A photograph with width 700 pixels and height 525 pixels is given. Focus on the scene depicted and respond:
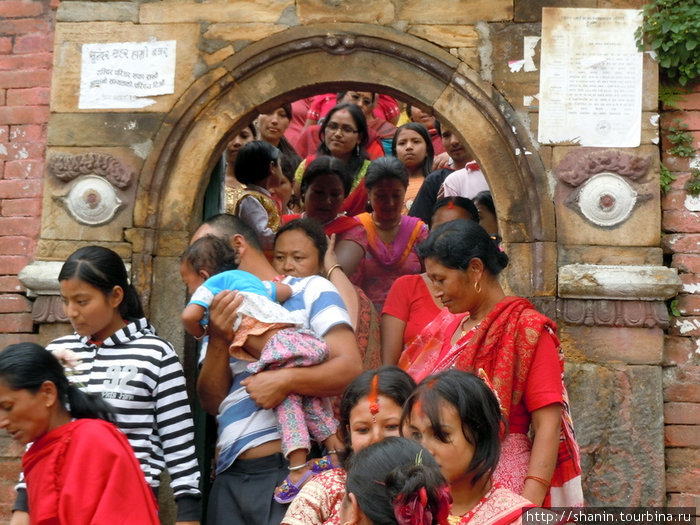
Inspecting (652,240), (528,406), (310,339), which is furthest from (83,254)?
(652,240)

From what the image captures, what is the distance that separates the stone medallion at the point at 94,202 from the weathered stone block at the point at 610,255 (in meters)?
2.33

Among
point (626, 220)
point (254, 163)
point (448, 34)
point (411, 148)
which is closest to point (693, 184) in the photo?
point (626, 220)

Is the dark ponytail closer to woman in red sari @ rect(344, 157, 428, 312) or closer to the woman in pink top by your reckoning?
the woman in pink top

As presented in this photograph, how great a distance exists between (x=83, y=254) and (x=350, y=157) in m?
3.23

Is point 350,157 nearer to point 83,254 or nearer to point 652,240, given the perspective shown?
point 652,240

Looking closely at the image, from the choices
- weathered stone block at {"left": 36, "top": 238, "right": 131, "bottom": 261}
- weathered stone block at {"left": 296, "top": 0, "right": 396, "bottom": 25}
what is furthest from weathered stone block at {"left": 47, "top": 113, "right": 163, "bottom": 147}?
weathered stone block at {"left": 296, "top": 0, "right": 396, "bottom": 25}

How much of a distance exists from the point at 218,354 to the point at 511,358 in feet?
4.21

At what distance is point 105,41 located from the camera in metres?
6.19

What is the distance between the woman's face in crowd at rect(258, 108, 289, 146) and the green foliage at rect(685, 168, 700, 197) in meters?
3.55

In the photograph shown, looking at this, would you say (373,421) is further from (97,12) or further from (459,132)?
(97,12)

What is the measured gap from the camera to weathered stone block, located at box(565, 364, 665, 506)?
5.52m

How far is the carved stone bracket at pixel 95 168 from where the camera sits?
6.04m

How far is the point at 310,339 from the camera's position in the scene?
485 centimetres

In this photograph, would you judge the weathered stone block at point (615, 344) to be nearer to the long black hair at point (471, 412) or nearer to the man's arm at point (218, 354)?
the man's arm at point (218, 354)
